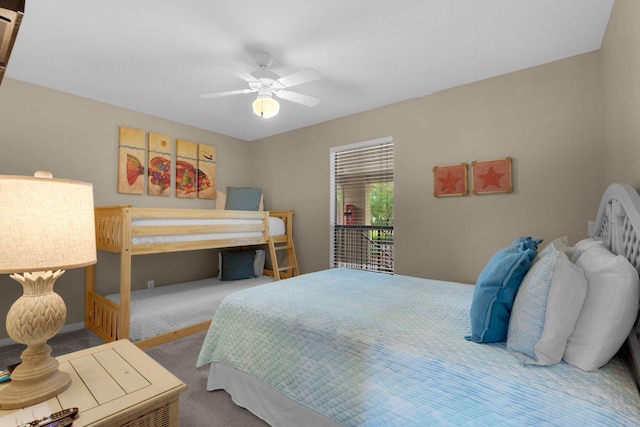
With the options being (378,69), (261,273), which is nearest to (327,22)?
(378,69)

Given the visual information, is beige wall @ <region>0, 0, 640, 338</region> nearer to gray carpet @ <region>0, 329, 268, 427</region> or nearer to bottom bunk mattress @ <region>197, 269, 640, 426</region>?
gray carpet @ <region>0, 329, 268, 427</region>

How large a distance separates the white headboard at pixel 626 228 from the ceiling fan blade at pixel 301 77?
1.80m

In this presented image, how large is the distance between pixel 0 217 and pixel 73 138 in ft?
9.16

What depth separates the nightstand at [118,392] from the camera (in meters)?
0.94

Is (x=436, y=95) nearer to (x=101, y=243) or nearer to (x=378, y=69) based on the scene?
(x=378, y=69)

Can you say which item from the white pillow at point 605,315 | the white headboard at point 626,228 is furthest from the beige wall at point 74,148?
the white headboard at point 626,228

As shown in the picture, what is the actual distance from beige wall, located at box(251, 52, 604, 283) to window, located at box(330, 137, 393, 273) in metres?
0.11

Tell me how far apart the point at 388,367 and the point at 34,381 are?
127 cm

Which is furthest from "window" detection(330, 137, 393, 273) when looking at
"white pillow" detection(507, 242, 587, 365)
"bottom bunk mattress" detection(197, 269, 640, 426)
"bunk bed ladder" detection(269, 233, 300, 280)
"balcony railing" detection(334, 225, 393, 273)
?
"white pillow" detection(507, 242, 587, 365)

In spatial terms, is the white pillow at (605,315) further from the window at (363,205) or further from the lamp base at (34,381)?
the window at (363,205)

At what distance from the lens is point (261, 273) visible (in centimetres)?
420

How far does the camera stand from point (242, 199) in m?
4.23

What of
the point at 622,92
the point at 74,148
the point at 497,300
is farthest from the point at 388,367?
the point at 74,148

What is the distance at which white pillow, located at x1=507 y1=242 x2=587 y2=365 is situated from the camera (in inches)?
39.3
